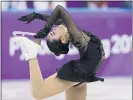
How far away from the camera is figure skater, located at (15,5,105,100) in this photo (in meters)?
2.65

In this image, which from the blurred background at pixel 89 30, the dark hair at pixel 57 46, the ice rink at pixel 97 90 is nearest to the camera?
the dark hair at pixel 57 46

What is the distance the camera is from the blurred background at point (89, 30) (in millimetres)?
4859

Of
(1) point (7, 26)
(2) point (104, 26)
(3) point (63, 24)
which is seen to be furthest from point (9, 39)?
(3) point (63, 24)

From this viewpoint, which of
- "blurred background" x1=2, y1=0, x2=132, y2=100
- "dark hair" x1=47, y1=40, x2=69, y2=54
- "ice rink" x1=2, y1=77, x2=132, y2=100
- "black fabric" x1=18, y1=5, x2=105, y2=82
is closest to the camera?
"black fabric" x1=18, y1=5, x2=105, y2=82

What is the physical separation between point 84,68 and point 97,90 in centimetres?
165

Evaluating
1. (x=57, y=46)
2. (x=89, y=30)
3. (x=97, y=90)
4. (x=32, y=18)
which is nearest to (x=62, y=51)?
(x=57, y=46)

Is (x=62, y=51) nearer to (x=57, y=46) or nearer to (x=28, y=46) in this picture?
A: (x=57, y=46)

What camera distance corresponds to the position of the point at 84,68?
9.03ft

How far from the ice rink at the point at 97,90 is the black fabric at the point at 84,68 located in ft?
4.07

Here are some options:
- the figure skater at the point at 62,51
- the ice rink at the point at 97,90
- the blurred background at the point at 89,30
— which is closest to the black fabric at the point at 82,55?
the figure skater at the point at 62,51

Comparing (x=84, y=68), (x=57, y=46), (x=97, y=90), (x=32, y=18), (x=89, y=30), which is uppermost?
(x=32, y=18)

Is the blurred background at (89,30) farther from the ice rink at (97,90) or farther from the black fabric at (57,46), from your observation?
the black fabric at (57,46)

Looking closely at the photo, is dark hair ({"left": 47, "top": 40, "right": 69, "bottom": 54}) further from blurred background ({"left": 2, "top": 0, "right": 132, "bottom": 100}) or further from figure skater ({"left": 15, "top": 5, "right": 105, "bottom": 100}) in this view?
blurred background ({"left": 2, "top": 0, "right": 132, "bottom": 100})

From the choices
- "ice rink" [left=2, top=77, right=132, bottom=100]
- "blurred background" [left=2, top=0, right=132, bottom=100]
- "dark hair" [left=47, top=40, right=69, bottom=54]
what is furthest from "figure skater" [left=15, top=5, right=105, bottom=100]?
"blurred background" [left=2, top=0, right=132, bottom=100]
